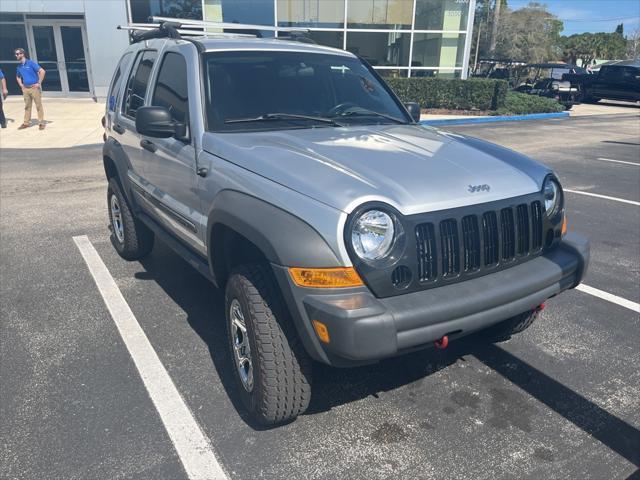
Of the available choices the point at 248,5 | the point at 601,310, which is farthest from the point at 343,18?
the point at 601,310

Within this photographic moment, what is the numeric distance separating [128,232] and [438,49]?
18.0 meters

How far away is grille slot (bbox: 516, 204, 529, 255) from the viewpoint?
2871 mm

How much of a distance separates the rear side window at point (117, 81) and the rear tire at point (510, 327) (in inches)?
158

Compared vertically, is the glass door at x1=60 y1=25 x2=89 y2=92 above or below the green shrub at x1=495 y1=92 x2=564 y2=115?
above

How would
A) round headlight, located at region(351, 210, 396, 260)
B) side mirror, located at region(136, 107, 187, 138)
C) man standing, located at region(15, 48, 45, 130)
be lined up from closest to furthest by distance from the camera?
round headlight, located at region(351, 210, 396, 260)
side mirror, located at region(136, 107, 187, 138)
man standing, located at region(15, 48, 45, 130)

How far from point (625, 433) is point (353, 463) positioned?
1.46 metres

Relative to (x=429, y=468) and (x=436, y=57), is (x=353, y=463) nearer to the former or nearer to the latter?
(x=429, y=468)

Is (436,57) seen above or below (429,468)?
above

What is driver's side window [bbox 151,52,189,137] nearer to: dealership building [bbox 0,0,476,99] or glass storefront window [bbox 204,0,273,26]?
dealership building [bbox 0,0,476,99]

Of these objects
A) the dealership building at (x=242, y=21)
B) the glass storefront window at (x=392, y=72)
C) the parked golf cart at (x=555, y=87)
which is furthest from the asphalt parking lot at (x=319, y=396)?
the parked golf cart at (x=555, y=87)

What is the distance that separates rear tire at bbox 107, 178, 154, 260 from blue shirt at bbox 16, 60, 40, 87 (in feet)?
31.3

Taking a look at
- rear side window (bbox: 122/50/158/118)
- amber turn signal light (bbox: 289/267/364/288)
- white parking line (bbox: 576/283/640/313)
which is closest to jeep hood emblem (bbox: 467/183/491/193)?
amber turn signal light (bbox: 289/267/364/288)

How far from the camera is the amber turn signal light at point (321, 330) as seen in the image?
A: 7.75ft

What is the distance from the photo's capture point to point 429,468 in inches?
102
